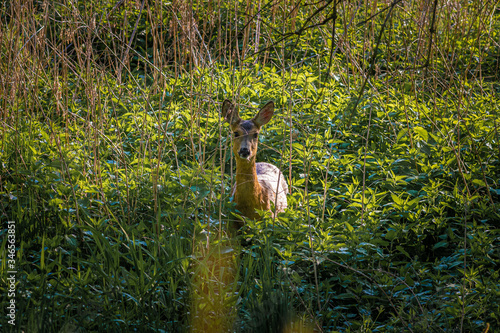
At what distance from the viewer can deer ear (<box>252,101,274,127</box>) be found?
411 cm

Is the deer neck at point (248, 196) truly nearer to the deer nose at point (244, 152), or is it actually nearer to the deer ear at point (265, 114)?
the deer nose at point (244, 152)

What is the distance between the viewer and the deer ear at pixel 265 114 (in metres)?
4.11

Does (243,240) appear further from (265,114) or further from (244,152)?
(265,114)

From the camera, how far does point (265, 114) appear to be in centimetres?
421

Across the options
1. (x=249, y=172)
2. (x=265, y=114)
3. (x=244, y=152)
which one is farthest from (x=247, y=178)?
(x=265, y=114)

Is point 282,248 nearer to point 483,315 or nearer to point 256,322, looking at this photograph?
point 256,322

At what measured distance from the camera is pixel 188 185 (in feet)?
10.4

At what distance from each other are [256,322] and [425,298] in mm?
990

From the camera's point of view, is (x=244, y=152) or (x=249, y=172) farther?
(x=249, y=172)

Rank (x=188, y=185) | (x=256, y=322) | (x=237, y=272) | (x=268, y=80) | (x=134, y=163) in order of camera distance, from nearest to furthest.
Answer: (x=256, y=322) → (x=237, y=272) → (x=188, y=185) → (x=134, y=163) → (x=268, y=80)

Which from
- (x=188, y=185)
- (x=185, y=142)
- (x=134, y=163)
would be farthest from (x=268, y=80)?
(x=188, y=185)

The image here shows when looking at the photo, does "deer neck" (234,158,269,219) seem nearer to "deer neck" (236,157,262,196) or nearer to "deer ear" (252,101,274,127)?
"deer neck" (236,157,262,196)

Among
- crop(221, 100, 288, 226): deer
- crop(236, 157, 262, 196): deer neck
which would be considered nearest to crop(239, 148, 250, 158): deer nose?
crop(221, 100, 288, 226): deer

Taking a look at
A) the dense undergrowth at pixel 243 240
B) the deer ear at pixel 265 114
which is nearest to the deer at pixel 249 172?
the deer ear at pixel 265 114
